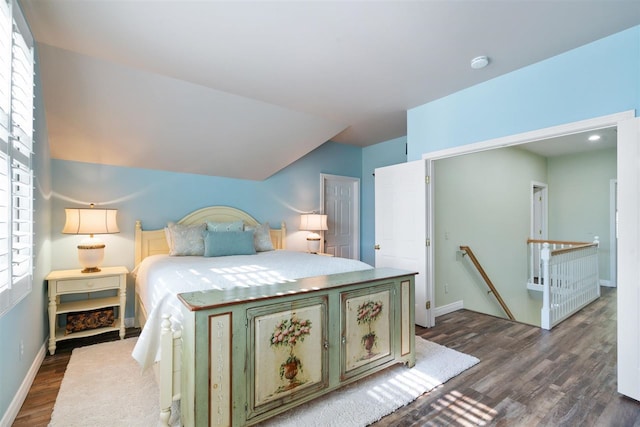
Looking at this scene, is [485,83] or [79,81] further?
[485,83]

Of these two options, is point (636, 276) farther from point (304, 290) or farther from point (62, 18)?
point (62, 18)

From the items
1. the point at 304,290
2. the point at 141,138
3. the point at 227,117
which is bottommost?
the point at 304,290

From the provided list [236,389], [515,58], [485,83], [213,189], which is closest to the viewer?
[236,389]

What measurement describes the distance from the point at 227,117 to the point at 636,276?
12.3 feet

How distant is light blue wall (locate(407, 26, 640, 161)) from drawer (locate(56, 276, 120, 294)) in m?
3.59

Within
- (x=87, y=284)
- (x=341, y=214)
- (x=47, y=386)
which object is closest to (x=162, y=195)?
(x=87, y=284)

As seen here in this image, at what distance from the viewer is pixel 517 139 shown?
2656 mm

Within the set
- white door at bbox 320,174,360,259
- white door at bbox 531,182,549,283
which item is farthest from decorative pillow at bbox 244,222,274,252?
white door at bbox 531,182,549,283

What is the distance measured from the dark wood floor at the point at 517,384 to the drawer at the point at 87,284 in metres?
0.56

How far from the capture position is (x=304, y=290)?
5.97 ft

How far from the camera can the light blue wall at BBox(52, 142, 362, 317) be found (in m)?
3.18

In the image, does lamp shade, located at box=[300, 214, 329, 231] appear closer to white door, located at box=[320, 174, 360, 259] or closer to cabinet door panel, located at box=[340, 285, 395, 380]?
white door, located at box=[320, 174, 360, 259]

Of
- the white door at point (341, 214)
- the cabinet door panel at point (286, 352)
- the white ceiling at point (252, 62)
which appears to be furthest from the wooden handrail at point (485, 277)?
the cabinet door panel at point (286, 352)

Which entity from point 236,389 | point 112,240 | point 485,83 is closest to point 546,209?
point 485,83
